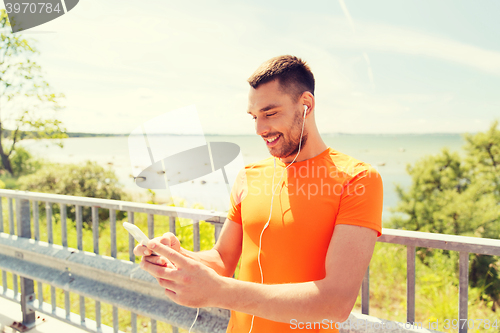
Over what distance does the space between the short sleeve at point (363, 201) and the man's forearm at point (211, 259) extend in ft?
2.34

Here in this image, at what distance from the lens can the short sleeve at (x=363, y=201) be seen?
121 cm

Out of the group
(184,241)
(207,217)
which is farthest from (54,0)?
(207,217)

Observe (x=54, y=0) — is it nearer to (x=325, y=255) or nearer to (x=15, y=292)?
(x=15, y=292)

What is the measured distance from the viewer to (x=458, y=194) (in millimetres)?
5996

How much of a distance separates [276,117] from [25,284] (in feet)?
10.8

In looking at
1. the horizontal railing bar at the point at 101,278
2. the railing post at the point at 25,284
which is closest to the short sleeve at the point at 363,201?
the horizontal railing bar at the point at 101,278

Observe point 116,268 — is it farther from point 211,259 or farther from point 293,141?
point 293,141

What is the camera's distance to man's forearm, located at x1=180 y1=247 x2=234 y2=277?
5.09 ft

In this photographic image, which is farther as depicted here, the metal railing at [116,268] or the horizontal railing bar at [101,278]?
the horizontal railing bar at [101,278]

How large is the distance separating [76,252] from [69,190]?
5967 millimetres

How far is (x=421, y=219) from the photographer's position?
6195 millimetres

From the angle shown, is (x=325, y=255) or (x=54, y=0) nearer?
(x=325, y=255)

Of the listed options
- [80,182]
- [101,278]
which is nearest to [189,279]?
[101,278]

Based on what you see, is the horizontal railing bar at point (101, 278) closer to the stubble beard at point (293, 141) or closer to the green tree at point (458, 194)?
the stubble beard at point (293, 141)
